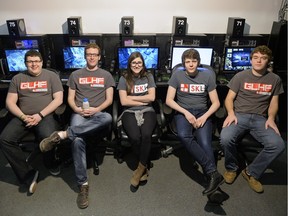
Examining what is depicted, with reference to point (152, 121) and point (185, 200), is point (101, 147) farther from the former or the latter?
point (185, 200)

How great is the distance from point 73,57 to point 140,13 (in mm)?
1092

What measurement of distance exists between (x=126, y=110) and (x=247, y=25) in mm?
2294

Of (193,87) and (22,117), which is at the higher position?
(193,87)

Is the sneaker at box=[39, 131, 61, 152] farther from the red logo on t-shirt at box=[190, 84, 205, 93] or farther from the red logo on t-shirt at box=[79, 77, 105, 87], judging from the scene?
the red logo on t-shirt at box=[190, 84, 205, 93]

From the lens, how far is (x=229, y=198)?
6.96 ft

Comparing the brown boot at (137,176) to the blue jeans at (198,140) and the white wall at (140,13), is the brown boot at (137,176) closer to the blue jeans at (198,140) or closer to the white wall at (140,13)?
the blue jeans at (198,140)

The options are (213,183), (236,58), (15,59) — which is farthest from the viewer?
(236,58)

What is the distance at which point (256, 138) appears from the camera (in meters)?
2.17

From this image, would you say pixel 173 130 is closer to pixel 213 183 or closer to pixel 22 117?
pixel 213 183

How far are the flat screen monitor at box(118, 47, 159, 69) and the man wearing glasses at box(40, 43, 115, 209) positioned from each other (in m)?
0.60

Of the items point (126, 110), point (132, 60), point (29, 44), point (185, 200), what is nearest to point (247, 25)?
point (132, 60)

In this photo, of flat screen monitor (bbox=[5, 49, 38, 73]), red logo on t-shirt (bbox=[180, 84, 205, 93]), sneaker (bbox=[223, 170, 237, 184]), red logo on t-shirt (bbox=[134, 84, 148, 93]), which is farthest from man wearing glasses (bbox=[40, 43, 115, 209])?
sneaker (bbox=[223, 170, 237, 184])

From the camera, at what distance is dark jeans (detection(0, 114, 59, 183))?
2.10 m

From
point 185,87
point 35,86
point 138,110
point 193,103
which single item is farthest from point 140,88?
point 35,86
